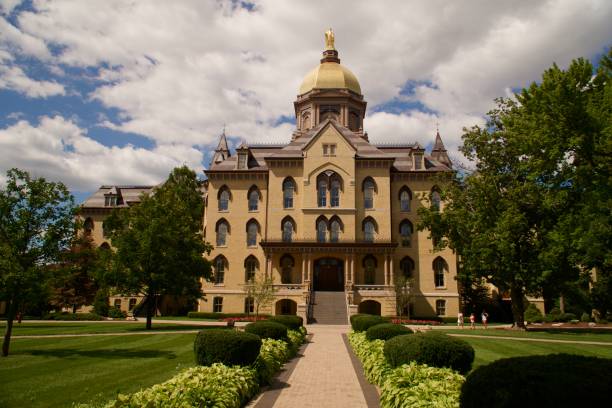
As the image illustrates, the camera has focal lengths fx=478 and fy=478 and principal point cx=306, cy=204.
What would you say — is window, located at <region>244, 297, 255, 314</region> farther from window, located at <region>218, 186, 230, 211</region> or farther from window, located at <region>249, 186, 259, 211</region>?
window, located at <region>218, 186, 230, 211</region>

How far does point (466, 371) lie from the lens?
1217cm

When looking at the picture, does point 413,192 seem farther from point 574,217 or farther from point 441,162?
point 574,217

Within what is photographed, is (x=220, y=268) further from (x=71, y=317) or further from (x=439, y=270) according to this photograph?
(x=439, y=270)

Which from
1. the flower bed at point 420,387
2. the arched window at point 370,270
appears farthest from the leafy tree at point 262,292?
the flower bed at point 420,387

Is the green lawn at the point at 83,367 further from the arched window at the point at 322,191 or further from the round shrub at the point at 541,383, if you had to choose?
the arched window at the point at 322,191

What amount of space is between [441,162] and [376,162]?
11383 mm

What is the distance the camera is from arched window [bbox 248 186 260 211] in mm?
50156

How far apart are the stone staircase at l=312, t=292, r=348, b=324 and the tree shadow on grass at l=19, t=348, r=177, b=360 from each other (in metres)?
21.5

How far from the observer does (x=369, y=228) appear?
158 ft

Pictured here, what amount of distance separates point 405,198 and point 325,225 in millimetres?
9006

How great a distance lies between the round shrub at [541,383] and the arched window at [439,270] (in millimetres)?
43424

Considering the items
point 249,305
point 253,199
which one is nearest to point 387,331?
point 249,305

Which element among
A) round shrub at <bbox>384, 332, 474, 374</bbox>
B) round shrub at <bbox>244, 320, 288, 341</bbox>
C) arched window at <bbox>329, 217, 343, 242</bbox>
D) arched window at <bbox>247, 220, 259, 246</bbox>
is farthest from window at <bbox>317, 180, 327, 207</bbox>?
round shrub at <bbox>384, 332, 474, 374</bbox>

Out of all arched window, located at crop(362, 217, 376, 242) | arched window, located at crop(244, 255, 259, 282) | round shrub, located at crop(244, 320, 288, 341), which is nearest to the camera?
round shrub, located at crop(244, 320, 288, 341)
